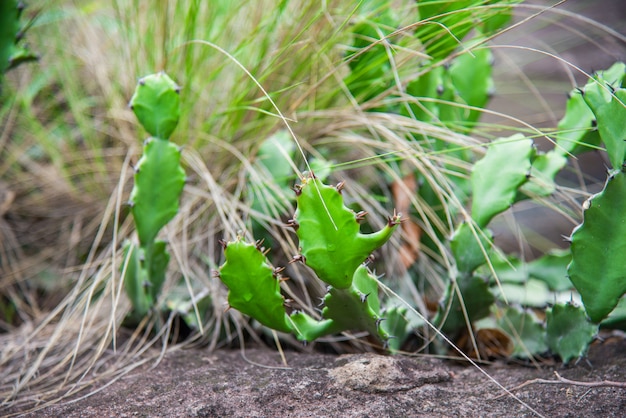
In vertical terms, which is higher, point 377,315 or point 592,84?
point 592,84

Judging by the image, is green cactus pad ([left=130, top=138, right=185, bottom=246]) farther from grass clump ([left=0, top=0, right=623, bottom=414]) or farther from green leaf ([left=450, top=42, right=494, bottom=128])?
green leaf ([left=450, top=42, right=494, bottom=128])

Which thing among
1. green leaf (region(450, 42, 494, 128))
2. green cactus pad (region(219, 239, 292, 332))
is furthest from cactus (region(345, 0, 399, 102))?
green cactus pad (region(219, 239, 292, 332))

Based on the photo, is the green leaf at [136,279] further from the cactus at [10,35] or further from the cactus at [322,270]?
the cactus at [10,35]

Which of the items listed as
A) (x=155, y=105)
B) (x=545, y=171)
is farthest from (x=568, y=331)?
(x=155, y=105)

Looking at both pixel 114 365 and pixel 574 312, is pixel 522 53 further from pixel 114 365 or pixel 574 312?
pixel 114 365

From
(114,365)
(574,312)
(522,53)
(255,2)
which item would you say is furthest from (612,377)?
(522,53)

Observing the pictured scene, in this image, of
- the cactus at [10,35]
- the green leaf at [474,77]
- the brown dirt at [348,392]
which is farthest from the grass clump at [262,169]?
the cactus at [10,35]
